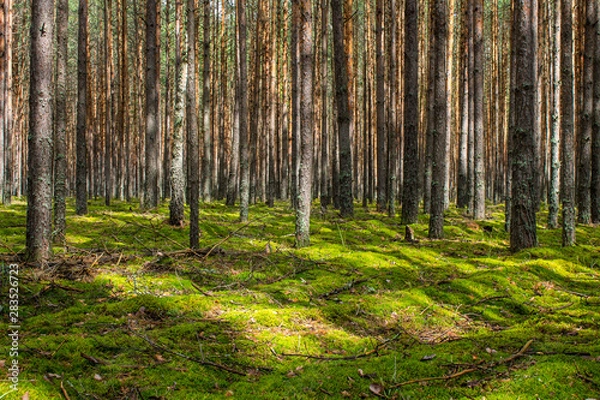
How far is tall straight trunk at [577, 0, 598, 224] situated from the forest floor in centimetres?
512

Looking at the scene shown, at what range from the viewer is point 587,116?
12859 millimetres

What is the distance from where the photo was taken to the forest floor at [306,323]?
127 inches

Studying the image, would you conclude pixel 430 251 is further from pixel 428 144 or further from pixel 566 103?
pixel 428 144

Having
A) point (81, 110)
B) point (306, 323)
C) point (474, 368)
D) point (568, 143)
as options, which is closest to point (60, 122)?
point (81, 110)

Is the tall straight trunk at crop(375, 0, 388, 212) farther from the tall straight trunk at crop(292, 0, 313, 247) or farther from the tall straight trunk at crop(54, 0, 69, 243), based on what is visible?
the tall straight trunk at crop(54, 0, 69, 243)

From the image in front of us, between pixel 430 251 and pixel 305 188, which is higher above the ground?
pixel 305 188

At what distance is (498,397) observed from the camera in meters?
3.02

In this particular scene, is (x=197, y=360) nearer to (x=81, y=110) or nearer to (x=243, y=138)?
(x=243, y=138)

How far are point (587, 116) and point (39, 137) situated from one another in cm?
1383

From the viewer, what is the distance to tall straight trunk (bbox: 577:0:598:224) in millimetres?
12046

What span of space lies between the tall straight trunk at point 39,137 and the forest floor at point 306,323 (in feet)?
→ 1.25

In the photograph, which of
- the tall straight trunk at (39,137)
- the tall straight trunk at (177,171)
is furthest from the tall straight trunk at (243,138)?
the tall straight trunk at (39,137)

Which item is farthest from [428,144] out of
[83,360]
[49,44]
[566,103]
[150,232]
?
[83,360]

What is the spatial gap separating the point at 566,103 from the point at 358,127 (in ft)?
55.0
